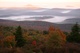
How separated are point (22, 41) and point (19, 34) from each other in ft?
4.37

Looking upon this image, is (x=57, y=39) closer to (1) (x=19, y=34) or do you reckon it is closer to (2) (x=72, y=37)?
(2) (x=72, y=37)

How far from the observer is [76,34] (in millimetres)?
27797

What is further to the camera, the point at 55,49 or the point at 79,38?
the point at 79,38

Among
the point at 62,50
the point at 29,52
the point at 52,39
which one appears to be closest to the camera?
the point at 29,52

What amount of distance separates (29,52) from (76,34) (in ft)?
57.1

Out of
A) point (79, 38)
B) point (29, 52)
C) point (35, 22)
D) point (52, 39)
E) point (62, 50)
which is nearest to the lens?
point (29, 52)

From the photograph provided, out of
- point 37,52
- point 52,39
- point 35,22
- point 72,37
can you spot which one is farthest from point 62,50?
point 35,22

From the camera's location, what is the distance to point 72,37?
27.5 m

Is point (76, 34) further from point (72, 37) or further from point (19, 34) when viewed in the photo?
point (19, 34)

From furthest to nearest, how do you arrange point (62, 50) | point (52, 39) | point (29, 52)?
point (52, 39) → point (62, 50) → point (29, 52)

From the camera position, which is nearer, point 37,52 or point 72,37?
point 37,52

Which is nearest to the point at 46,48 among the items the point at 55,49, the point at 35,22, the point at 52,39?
the point at 55,49

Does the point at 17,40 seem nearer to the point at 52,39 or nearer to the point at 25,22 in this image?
the point at 52,39

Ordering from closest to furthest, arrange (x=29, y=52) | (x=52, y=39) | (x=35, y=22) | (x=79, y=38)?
1. (x=29, y=52)
2. (x=79, y=38)
3. (x=52, y=39)
4. (x=35, y=22)
